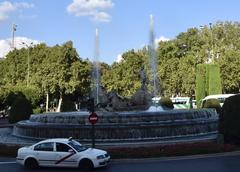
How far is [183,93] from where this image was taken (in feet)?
295

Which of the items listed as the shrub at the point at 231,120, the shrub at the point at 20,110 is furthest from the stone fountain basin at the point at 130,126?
the shrub at the point at 20,110

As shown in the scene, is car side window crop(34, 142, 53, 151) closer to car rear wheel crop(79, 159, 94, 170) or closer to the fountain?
car rear wheel crop(79, 159, 94, 170)

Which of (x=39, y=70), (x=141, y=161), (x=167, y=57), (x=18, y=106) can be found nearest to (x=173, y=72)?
(x=167, y=57)

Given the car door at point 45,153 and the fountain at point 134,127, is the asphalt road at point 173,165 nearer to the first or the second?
the car door at point 45,153

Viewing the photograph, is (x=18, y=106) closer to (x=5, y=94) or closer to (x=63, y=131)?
(x=63, y=131)

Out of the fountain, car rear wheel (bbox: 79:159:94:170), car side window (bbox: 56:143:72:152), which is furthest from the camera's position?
the fountain

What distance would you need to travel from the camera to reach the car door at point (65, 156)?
20.4m

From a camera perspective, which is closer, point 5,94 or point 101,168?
point 101,168

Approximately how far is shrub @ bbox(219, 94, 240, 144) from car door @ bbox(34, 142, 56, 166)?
37.9 feet

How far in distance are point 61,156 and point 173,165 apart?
15.6ft

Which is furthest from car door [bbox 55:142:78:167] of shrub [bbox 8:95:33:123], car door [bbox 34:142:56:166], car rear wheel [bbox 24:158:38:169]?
shrub [bbox 8:95:33:123]

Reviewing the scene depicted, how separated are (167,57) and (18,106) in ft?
143

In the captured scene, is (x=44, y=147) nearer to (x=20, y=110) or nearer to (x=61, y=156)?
(x=61, y=156)

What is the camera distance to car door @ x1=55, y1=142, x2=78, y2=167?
20.4 m
